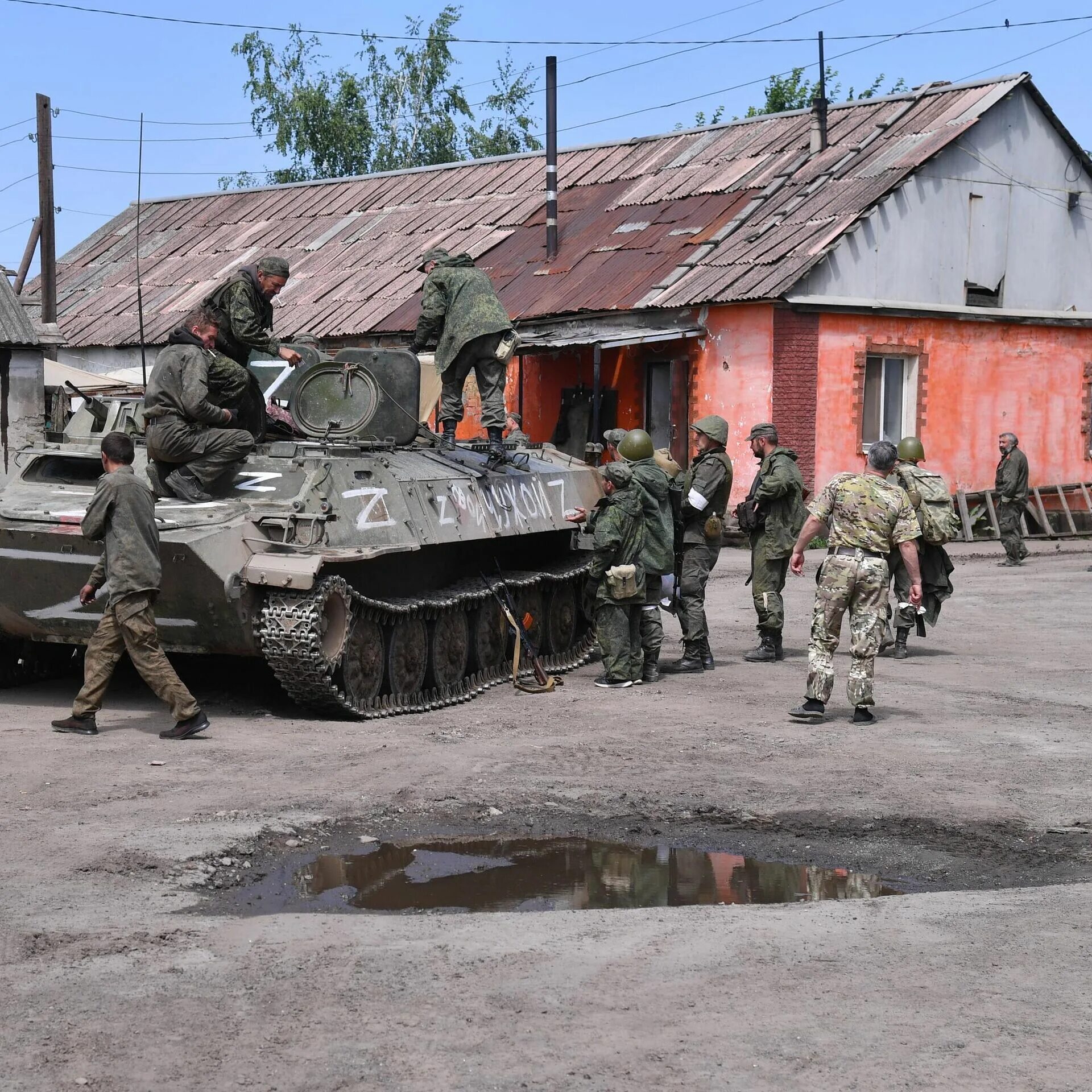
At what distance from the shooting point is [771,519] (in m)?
12.4

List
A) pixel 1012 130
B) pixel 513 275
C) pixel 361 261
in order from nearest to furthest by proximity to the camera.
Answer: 1. pixel 1012 130
2. pixel 513 275
3. pixel 361 261

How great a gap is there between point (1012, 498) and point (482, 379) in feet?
33.2

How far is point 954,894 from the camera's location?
6195mm

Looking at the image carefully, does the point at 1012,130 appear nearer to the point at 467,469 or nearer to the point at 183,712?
the point at 467,469

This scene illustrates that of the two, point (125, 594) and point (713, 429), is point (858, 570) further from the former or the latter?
point (125, 594)

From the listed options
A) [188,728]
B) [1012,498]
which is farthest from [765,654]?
[1012,498]

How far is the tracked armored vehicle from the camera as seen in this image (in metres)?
9.57

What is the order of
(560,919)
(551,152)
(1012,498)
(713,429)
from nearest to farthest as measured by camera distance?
1. (560,919)
2. (713,429)
3. (1012,498)
4. (551,152)

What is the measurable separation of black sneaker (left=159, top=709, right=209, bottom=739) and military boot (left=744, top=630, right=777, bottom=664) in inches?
196

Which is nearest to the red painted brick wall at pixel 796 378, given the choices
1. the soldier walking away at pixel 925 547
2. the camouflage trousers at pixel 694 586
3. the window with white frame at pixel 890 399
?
the window with white frame at pixel 890 399

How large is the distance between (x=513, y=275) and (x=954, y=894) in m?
20.9

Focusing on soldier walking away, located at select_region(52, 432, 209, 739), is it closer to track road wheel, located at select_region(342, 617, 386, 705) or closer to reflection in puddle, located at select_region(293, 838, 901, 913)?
track road wheel, located at select_region(342, 617, 386, 705)

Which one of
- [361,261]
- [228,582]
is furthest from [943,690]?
[361,261]

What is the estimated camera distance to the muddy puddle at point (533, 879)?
6242mm
